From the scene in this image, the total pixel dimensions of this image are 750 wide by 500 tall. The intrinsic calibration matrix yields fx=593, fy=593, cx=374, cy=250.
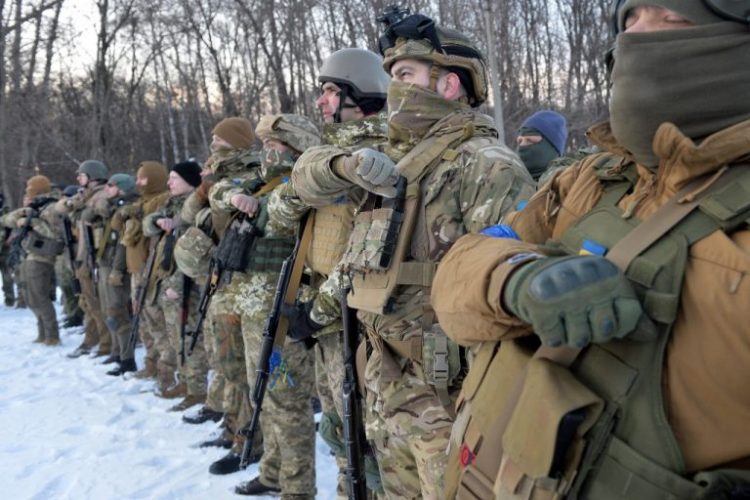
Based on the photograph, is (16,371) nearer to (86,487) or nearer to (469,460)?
(86,487)

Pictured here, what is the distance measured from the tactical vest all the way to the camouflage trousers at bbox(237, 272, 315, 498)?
2529mm

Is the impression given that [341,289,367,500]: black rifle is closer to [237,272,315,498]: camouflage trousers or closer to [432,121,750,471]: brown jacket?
[237,272,315,498]: camouflage trousers

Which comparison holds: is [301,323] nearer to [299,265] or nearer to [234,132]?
[299,265]

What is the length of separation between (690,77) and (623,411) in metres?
0.61

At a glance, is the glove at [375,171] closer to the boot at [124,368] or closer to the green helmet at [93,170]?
the boot at [124,368]

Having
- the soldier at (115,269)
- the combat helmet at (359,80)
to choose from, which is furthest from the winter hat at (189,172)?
the combat helmet at (359,80)

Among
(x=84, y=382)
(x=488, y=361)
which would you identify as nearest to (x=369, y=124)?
(x=488, y=361)

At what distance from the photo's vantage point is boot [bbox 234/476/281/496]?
3844mm

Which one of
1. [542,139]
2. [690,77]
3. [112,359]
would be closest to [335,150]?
[690,77]

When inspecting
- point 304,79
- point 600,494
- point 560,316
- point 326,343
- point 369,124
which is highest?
point 304,79

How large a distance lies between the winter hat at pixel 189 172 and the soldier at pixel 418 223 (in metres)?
3.79

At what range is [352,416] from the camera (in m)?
2.51

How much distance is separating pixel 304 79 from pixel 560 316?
16.9 m

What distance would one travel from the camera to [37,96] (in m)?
20.0
